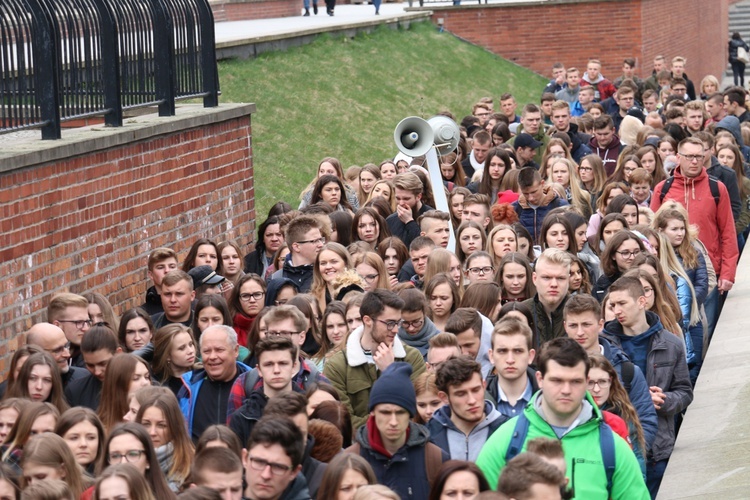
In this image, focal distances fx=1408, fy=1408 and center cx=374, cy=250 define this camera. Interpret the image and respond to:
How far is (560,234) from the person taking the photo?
11039 mm

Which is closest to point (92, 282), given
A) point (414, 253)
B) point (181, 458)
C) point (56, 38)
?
point (56, 38)

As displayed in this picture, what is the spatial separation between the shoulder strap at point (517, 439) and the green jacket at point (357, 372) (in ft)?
6.01

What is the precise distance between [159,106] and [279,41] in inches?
466

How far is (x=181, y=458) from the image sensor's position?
22.7ft

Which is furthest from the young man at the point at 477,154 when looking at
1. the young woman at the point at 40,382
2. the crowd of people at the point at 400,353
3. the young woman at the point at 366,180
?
the young woman at the point at 40,382

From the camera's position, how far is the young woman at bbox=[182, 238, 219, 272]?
34.5 feet

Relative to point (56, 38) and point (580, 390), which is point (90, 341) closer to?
point (56, 38)

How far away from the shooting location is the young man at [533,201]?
1275 centimetres

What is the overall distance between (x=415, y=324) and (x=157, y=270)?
2.30 metres

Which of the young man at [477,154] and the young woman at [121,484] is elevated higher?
the young man at [477,154]

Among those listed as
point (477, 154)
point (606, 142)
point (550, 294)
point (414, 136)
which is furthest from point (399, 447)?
point (606, 142)

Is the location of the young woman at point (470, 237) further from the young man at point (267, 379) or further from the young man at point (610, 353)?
the young man at point (267, 379)

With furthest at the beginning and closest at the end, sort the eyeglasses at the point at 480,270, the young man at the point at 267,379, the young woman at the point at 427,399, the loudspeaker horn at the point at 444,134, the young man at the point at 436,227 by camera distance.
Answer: the loudspeaker horn at the point at 444,134, the young man at the point at 436,227, the eyeglasses at the point at 480,270, the young woman at the point at 427,399, the young man at the point at 267,379

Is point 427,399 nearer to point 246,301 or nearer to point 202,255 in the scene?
point 246,301
